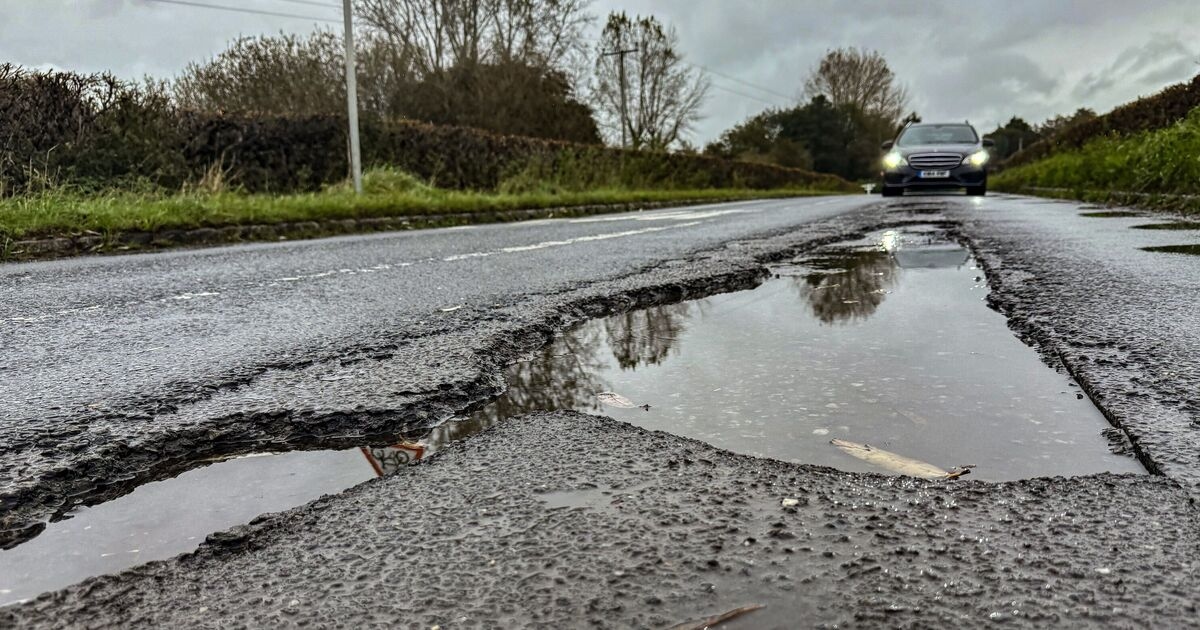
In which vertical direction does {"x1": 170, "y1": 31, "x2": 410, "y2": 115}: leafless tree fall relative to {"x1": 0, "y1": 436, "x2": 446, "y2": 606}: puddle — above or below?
above

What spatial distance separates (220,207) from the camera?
9688 millimetres

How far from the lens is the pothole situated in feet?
5.05

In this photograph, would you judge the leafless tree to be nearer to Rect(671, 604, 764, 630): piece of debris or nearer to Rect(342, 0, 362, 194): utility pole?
Rect(342, 0, 362, 194): utility pole

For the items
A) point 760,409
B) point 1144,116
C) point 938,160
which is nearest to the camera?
point 760,409

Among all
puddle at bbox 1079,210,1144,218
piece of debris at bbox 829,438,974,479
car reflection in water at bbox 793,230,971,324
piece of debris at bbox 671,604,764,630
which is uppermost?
puddle at bbox 1079,210,1144,218

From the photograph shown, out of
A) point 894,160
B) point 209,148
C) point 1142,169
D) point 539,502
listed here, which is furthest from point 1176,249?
point 209,148

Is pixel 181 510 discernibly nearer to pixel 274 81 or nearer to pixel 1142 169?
pixel 1142 169

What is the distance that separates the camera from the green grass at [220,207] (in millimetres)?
8086

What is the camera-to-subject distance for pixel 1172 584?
1.14 metres

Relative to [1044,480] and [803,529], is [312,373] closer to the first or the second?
[803,529]

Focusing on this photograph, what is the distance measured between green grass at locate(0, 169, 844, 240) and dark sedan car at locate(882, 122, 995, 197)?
6.10 m

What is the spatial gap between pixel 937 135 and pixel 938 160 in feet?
3.80

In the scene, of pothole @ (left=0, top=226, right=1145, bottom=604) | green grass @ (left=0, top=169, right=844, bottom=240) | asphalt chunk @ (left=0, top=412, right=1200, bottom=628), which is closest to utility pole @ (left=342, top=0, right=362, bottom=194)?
green grass @ (left=0, top=169, right=844, bottom=240)

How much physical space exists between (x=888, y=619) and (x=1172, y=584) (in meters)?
0.41
